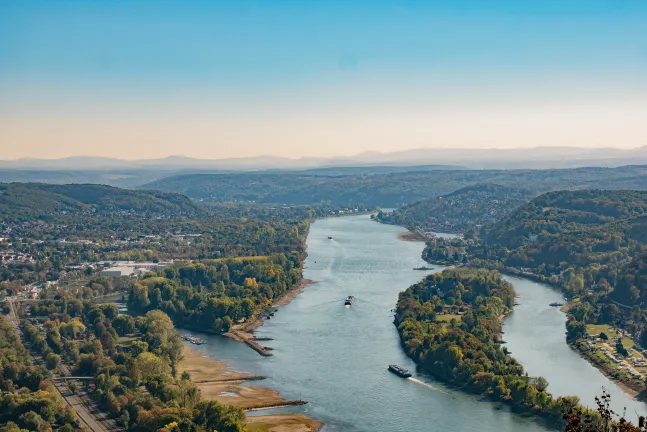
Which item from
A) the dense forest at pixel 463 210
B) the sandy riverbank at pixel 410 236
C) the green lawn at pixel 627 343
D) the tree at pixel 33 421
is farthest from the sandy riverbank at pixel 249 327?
the dense forest at pixel 463 210

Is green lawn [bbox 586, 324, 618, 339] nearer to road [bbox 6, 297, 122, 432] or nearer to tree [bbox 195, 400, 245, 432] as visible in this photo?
tree [bbox 195, 400, 245, 432]

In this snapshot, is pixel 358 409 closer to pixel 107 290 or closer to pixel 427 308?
pixel 427 308

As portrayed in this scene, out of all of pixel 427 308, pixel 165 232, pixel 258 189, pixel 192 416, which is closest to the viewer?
pixel 192 416

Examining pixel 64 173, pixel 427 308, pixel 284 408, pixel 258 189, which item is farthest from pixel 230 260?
pixel 64 173

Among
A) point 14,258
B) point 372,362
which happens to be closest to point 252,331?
point 372,362

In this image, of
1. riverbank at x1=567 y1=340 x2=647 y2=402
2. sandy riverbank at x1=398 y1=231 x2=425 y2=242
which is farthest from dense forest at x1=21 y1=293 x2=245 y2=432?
sandy riverbank at x1=398 y1=231 x2=425 y2=242

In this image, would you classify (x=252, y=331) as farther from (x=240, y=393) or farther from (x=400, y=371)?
(x=400, y=371)

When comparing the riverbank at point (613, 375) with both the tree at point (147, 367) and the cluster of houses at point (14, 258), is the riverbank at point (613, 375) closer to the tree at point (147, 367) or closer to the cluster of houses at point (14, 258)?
the tree at point (147, 367)
